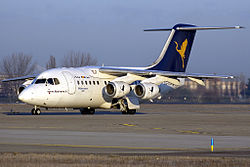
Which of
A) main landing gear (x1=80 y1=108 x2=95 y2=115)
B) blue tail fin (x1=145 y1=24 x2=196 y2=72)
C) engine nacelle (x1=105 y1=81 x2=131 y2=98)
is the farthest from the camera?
blue tail fin (x1=145 y1=24 x2=196 y2=72)

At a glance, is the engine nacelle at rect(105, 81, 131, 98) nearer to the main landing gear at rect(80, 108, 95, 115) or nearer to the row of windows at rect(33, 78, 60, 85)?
the main landing gear at rect(80, 108, 95, 115)

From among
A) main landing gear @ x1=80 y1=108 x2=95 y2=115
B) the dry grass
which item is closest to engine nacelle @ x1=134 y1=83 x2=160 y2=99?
main landing gear @ x1=80 y1=108 x2=95 y2=115

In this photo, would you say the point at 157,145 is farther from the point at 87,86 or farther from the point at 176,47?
A: the point at 176,47

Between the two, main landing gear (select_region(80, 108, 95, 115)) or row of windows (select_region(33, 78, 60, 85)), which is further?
main landing gear (select_region(80, 108, 95, 115))

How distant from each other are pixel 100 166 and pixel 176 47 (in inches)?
1322

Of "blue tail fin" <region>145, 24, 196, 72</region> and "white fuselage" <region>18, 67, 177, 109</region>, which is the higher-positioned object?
"blue tail fin" <region>145, 24, 196, 72</region>

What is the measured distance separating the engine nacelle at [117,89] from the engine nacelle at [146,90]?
75 cm

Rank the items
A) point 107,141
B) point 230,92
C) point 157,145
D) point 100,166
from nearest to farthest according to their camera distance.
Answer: point 100,166, point 157,145, point 107,141, point 230,92

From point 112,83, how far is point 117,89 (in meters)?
0.80

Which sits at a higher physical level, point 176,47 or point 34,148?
point 176,47

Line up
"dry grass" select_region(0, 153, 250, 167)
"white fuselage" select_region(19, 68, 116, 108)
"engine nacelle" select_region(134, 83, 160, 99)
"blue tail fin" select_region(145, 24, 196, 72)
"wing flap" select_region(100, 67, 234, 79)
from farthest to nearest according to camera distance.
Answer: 1. "blue tail fin" select_region(145, 24, 196, 72)
2. "wing flap" select_region(100, 67, 234, 79)
3. "engine nacelle" select_region(134, 83, 160, 99)
4. "white fuselage" select_region(19, 68, 116, 108)
5. "dry grass" select_region(0, 153, 250, 167)

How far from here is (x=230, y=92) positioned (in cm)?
7525

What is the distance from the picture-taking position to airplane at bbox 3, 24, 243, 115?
37.7m

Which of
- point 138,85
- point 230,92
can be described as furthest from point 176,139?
point 230,92
